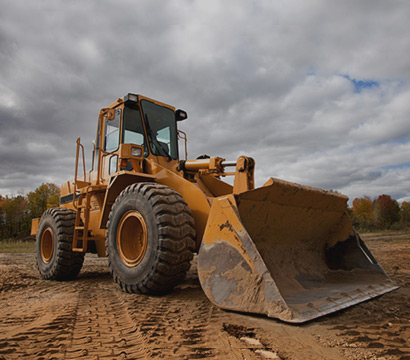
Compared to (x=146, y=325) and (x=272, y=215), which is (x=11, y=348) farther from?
(x=272, y=215)

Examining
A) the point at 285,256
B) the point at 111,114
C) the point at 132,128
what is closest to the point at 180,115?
the point at 132,128

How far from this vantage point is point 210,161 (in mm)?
4711

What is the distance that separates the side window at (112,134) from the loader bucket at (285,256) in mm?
2999

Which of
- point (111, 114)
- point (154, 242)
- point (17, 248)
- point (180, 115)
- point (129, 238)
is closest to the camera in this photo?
point (154, 242)

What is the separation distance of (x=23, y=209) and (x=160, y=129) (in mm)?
60497

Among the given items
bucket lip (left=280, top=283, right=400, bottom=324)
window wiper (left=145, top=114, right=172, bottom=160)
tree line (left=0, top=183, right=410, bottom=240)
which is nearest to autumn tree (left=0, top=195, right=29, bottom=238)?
tree line (left=0, top=183, right=410, bottom=240)

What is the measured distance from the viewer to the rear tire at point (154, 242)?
3.38 meters

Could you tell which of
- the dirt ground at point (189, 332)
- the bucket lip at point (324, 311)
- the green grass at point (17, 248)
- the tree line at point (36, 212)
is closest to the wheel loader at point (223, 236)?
the bucket lip at point (324, 311)

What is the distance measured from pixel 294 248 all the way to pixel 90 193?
351 centimetres

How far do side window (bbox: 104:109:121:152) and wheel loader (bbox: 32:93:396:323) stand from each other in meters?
0.04

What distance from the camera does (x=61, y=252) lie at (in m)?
5.44

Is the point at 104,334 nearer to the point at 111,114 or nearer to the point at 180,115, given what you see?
the point at 111,114

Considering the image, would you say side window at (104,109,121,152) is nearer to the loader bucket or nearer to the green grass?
the loader bucket

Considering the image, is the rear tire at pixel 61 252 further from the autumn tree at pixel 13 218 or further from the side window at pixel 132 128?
the autumn tree at pixel 13 218
